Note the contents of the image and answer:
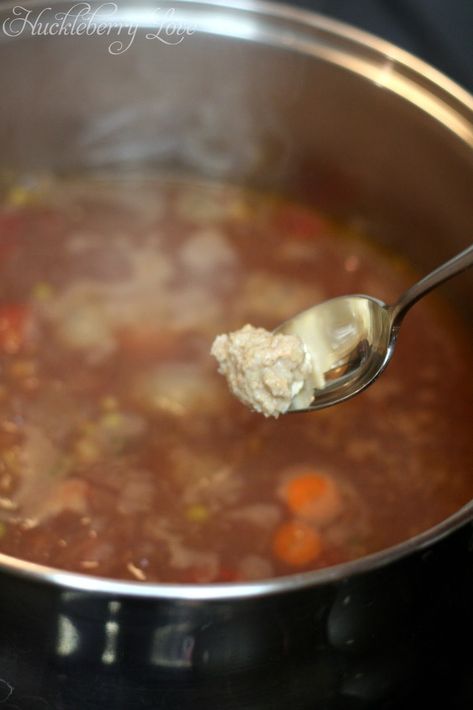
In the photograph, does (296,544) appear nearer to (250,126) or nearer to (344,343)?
(344,343)

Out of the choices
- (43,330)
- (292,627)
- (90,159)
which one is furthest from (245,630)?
(90,159)

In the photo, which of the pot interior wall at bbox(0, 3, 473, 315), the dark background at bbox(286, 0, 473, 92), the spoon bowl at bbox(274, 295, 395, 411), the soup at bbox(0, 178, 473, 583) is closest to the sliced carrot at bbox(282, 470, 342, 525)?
the soup at bbox(0, 178, 473, 583)

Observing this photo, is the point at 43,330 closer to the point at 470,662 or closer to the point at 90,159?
the point at 90,159

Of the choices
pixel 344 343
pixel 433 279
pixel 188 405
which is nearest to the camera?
pixel 433 279

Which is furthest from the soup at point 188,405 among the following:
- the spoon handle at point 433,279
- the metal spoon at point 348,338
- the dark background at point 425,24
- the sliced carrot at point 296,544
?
the dark background at point 425,24

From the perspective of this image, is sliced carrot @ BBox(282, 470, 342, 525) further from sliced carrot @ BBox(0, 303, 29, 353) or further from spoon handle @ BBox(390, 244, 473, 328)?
sliced carrot @ BBox(0, 303, 29, 353)

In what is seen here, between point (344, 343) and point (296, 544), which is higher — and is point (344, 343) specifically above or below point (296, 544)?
above

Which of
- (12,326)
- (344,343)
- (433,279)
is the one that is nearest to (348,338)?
(344,343)
